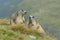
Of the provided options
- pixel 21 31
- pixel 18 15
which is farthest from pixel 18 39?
pixel 18 15

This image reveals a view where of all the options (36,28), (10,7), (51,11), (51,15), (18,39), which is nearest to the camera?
(18,39)

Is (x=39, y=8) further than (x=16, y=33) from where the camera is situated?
Yes

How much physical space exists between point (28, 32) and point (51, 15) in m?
89.3

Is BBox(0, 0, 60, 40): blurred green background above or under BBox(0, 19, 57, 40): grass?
above

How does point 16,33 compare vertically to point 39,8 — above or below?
below

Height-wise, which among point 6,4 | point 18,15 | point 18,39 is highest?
point 6,4

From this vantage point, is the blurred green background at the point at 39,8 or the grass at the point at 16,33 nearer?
the grass at the point at 16,33

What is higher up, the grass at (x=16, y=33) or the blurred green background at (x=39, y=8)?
the blurred green background at (x=39, y=8)

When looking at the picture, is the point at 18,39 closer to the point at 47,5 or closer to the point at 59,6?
the point at 59,6

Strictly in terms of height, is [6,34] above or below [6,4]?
below

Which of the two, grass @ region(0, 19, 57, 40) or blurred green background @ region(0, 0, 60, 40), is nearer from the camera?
grass @ region(0, 19, 57, 40)

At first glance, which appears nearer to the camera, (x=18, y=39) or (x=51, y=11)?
(x=18, y=39)

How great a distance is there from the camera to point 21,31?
13.7 m

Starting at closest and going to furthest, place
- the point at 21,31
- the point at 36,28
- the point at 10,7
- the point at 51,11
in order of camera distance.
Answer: the point at 21,31
the point at 36,28
the point at 51,11
the point at 10,7
